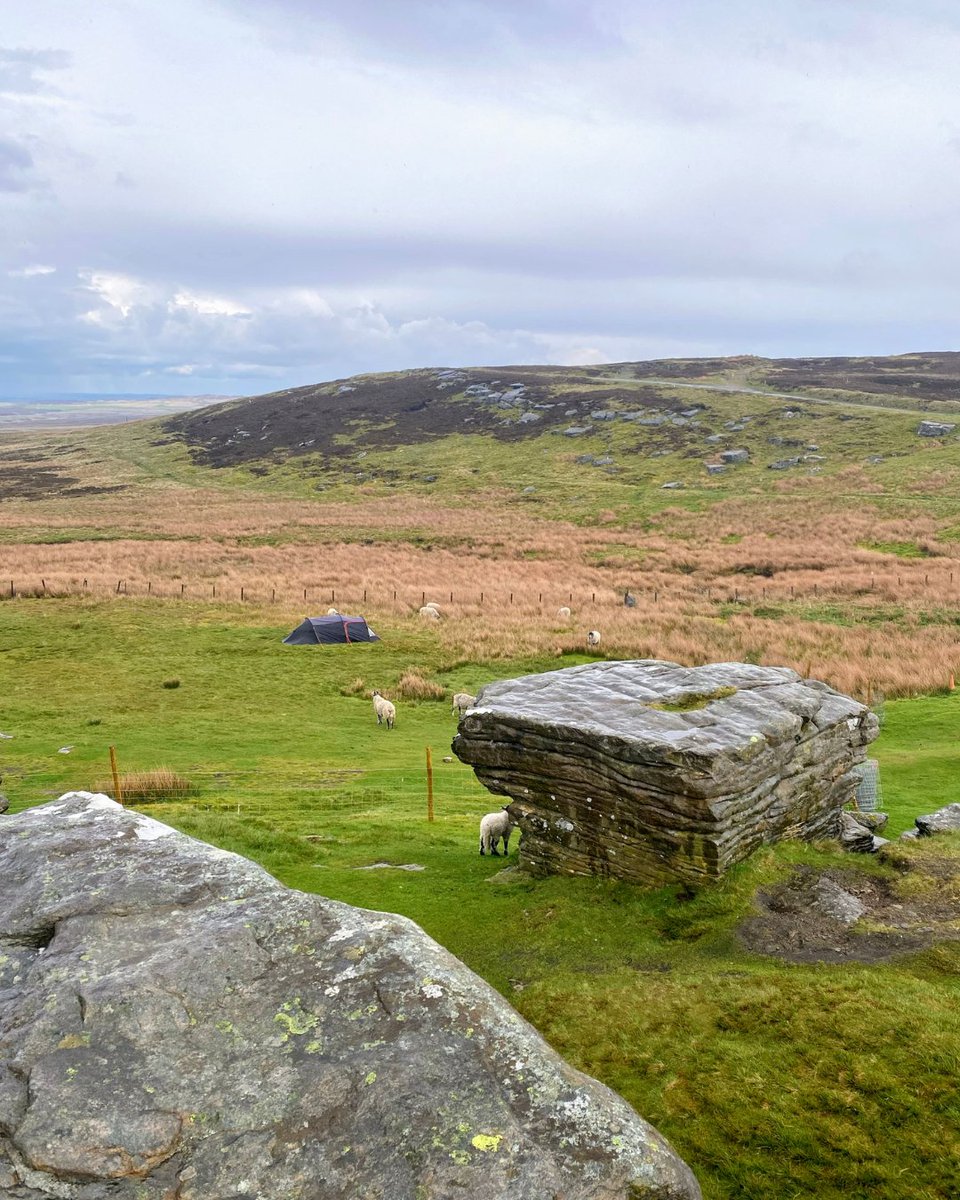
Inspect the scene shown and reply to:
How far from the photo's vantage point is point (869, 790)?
64.1 feet

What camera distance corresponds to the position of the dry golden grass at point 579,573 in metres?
37.5

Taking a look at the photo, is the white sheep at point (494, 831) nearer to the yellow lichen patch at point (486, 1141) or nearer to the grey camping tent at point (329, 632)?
the yellow lichen patch at point (486, 1141)

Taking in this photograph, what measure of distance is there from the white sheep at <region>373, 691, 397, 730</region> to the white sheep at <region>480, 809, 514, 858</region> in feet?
40.6

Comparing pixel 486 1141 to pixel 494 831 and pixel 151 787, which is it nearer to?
pixel 494 831

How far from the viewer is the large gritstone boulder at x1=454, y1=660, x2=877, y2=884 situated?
41.8ft

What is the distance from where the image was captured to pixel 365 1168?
484 cm

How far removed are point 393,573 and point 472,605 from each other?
39.1ft

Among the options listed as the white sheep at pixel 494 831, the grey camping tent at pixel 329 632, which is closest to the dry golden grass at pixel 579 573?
the grey camping tent at pixel 329 632

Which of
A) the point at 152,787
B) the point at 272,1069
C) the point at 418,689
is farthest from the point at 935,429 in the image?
the point at 272,1069

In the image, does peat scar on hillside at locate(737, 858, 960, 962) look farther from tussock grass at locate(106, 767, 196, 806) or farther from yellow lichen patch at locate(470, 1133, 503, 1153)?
tussock grass at locate(106, 767, 196, 806)

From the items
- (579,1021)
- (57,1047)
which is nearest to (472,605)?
(579,1021)

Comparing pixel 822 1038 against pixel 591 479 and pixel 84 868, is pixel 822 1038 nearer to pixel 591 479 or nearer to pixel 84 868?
pixel 84 868

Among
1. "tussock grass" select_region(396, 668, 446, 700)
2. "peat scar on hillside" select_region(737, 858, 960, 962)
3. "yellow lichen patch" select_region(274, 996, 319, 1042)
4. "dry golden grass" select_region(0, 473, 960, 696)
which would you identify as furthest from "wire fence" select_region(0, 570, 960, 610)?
"yellow lichen patch" select_region(274, 996, 319, 1042)

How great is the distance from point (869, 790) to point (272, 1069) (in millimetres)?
17747
